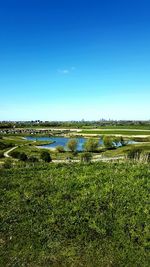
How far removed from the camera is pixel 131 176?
76.0 ft

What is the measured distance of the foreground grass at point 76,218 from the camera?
1441 centimetres

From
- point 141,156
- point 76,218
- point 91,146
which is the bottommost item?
point 91,146

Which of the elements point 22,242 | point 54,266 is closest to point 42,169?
point 22,242

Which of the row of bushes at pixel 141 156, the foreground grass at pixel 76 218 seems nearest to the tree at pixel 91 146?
the row of bushes at pixel 141 156

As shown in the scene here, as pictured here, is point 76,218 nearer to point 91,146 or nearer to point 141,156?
point 141,156

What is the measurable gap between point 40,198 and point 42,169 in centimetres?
723

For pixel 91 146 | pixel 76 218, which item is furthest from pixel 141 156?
pixel 91 146

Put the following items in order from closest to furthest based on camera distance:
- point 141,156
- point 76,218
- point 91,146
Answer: point 76,218
point 141,156
point 91,146

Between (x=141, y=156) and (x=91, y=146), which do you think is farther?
(x=91, y=146)

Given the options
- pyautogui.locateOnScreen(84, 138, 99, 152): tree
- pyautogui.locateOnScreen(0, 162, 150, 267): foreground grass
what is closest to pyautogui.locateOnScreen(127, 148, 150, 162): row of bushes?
pyautogui.locateOnScreen(0, 162, 150, 267): foreground grass

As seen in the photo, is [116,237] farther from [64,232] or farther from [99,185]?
[99,185]

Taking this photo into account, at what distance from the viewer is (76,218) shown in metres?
17.6

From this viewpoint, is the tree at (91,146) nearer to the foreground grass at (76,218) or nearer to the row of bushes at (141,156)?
the row of bushes at (141,156)

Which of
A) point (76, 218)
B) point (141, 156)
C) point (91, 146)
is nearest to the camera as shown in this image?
point (76, 218)
